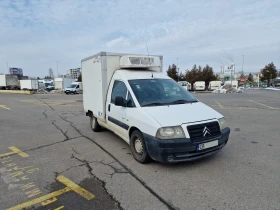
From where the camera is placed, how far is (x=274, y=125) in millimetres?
7848

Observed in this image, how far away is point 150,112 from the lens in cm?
420

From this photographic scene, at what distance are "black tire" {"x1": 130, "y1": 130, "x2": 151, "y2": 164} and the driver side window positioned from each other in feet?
3.34

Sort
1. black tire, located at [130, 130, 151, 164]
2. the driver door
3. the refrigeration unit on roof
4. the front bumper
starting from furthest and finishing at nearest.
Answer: the refrigeration unit on roof → the driver door → black tire, located at [130, 130, 151, 164] → the front bumper

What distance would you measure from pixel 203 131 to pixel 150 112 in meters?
1.06

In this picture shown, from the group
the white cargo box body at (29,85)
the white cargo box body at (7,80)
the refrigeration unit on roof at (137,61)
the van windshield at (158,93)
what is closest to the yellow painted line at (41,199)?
the van windshield at (158,93)

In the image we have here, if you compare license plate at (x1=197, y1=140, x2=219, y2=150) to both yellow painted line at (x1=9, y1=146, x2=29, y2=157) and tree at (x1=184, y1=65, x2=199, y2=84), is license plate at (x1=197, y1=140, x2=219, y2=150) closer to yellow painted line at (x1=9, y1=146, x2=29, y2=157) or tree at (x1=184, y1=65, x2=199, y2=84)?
yellow painted line at (x1=9, y1=146, x2=29, y2=157)

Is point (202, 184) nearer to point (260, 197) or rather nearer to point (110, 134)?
point (260, 197)

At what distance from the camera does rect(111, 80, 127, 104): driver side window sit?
5.17m

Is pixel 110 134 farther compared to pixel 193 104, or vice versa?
pixel 110 134

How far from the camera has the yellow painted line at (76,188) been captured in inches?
129

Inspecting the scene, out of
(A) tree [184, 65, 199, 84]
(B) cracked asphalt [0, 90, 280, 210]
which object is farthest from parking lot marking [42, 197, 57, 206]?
(A) tree [184, 65, 199, 84]

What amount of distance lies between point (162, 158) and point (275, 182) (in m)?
1.92

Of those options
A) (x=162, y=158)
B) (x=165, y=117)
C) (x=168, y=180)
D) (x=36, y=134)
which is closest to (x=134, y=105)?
(x=165, y=117)

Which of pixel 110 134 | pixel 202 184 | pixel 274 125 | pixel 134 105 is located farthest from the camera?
pixel 274 125
